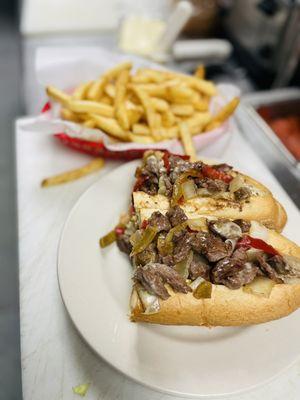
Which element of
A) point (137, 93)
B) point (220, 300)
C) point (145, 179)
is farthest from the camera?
point (137, 93)

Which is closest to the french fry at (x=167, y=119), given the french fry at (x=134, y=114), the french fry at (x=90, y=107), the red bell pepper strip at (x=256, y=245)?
the french fry at (x=134, y=114)

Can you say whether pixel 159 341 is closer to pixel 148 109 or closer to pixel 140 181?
pixel 140 181

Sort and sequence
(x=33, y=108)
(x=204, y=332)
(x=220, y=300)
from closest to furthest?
(x=220, y=300)
(x=204, y=332)
(x=33, y=108)

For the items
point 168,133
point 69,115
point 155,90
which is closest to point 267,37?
point 155,90

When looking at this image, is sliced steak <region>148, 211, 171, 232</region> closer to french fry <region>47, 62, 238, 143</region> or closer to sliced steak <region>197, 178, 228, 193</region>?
sliced steak <region>197, 178, 228, 193</region>

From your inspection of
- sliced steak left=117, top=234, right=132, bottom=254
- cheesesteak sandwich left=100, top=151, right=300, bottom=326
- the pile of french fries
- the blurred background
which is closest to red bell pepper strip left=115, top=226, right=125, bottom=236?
sliced steak left=117, top=234, right=132, bottom=254

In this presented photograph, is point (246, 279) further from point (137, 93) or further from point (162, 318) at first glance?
point (137, 93)

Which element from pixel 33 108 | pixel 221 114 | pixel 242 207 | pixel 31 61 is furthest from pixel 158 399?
pixel 31 61

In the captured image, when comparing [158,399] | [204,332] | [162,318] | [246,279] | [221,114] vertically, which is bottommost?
[158,399]
